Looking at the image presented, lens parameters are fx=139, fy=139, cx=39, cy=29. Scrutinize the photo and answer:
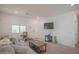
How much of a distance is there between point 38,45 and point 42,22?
398 mm

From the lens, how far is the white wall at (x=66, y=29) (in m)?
2.28

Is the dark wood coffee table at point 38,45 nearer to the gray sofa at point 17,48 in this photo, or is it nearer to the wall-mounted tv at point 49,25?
the gray sofa at point 17,48

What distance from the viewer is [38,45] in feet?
7.64

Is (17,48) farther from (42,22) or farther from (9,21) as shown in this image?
(42,22)

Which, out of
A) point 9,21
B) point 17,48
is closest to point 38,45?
point 17,48

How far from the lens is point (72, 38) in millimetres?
2287

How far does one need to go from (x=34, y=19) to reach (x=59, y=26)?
44cm

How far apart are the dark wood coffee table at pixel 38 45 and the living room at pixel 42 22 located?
0.20 ft

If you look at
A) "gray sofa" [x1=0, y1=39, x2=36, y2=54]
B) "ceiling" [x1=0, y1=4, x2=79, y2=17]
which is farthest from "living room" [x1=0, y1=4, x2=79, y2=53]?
"gray sofa" [x1=0, y1=39, x2=36, y2=54]

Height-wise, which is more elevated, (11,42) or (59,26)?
(59,26)

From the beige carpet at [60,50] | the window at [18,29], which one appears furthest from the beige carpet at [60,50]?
the window at [18,29]

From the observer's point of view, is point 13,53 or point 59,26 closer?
point 13,53

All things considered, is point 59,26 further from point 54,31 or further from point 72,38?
point 72,38
